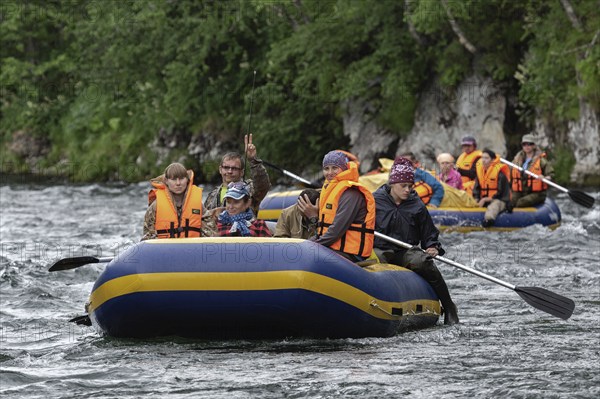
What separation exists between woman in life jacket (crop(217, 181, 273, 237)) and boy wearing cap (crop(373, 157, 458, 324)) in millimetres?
1141

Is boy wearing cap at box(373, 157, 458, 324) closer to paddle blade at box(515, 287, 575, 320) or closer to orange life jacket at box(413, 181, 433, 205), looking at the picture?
paddle blade at box(515, 287, 575, 320)

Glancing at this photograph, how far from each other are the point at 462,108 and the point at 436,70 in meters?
1.09

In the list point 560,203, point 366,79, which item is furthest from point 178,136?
point 560,203

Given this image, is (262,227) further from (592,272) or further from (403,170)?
(592,272)

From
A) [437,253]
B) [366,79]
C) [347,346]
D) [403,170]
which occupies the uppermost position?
[366,79]

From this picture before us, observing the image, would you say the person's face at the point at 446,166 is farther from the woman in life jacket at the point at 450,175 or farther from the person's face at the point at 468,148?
the person's face at the point at 468,148

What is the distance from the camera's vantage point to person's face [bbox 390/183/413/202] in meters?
9.11

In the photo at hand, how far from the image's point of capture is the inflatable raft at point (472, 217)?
52.8 feet

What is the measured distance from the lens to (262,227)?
28.1ft

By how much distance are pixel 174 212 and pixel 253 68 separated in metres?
21.0

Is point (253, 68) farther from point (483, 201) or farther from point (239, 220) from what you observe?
point (239, 220)

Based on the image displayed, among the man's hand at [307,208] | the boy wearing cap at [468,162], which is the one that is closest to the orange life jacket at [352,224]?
A: the man's hand at [307,208]

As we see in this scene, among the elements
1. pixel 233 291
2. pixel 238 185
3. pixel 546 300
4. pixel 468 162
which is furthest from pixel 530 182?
pixel 233 291

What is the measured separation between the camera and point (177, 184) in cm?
A: 898
